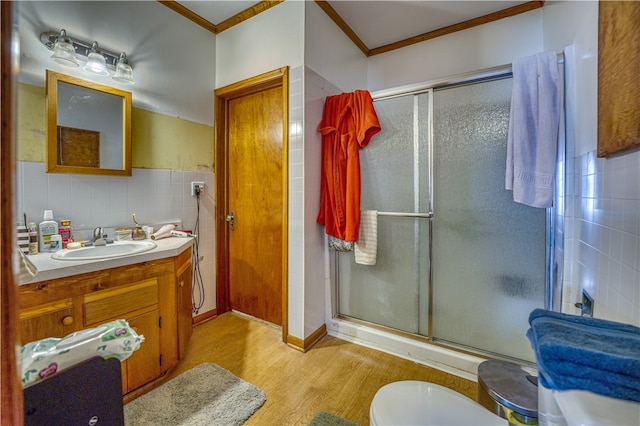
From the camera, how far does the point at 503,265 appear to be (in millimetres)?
1575

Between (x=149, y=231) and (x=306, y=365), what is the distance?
147 centimetres

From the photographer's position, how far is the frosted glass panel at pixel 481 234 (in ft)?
5.01

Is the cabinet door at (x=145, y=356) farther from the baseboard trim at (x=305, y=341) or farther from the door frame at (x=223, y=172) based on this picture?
the door frame at (x=223, y=172)

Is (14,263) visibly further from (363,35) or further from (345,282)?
(363,35)

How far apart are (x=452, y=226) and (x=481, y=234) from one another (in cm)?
17

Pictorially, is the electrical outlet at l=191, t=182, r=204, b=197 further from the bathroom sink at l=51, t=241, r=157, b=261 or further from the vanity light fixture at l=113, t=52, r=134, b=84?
the vanity light fixture at l=113, t=52, r=134, b=84

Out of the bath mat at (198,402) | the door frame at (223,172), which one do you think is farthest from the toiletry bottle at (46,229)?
the door frame at (223,172)

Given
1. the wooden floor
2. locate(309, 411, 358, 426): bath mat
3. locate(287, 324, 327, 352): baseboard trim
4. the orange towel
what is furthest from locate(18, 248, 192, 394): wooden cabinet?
the orange towel

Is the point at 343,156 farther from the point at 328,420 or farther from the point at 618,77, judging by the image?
the point at 328,420

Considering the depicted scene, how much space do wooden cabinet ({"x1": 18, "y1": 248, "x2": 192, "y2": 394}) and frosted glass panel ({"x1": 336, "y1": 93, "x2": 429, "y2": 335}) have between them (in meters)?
1.33

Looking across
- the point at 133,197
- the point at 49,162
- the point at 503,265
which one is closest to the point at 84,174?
the point at 49,162

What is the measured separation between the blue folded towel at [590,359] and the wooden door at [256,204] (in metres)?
1.86

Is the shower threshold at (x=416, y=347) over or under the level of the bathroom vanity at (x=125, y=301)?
under

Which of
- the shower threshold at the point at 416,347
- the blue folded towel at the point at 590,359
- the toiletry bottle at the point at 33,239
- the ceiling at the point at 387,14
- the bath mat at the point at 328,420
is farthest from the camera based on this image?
the ceiling at the point at 387,14
